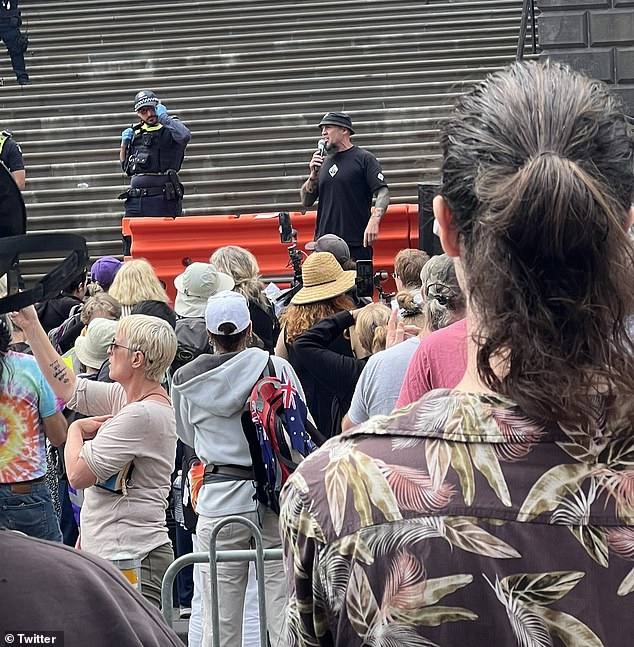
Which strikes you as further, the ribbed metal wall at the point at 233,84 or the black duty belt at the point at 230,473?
the ribbed metal wall at the point at 233,84

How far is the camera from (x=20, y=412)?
5113mm

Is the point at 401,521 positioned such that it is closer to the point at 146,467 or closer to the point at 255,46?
the point at 146,467

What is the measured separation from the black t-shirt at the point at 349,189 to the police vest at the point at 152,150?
6.95 ft

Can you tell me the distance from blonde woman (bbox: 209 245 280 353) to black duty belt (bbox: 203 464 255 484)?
152cm

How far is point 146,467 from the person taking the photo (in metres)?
5.21

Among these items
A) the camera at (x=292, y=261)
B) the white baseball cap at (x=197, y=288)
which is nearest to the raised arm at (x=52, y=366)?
the white baseball cap at (x=197, y=288)

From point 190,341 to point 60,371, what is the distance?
1398 millimetres

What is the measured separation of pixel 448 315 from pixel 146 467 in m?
1.62

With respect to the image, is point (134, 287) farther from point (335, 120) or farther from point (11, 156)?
point (11, 156)

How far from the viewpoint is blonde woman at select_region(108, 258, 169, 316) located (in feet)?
22.8

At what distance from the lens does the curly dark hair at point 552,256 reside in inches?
60.2

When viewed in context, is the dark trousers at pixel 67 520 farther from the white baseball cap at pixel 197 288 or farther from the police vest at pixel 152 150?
the police vest at pixel 152 150

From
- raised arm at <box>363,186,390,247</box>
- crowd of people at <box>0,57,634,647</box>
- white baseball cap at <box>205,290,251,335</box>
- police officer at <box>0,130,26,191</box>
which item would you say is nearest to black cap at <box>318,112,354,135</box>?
raised arm at <box>363,186,390,247</box>

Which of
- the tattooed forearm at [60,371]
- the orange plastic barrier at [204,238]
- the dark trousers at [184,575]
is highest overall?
the tattooed forearm at [60,371]
